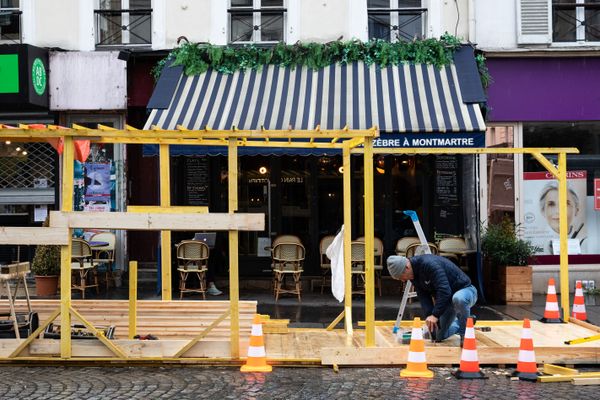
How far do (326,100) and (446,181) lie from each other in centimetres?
314

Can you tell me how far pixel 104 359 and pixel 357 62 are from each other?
7.97 m

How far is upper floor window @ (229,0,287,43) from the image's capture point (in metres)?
14.7

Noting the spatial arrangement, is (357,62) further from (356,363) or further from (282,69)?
(356,363)

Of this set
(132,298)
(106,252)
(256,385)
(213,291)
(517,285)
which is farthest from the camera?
(106,252)

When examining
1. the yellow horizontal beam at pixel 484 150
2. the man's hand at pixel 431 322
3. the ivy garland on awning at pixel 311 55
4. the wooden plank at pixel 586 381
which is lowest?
the wooden plank at pixel 586 381

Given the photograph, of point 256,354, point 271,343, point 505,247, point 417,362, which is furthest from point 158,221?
point 505,247

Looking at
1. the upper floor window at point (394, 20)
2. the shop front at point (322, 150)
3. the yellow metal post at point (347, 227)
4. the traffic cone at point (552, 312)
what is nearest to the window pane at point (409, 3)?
the upper floor window at point (394, 20)

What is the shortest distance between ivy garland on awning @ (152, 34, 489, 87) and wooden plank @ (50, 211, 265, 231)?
6422mm

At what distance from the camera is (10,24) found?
48.9 feet

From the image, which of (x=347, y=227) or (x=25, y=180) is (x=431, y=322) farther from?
(x=25, y=180)

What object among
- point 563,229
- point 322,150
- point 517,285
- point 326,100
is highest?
point 326,100

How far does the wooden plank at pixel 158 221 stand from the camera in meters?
7.99

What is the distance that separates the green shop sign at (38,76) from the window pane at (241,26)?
11.9ft

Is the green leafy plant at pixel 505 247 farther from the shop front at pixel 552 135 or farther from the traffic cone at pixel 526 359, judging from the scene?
the traffic cone at pixel 526 359
